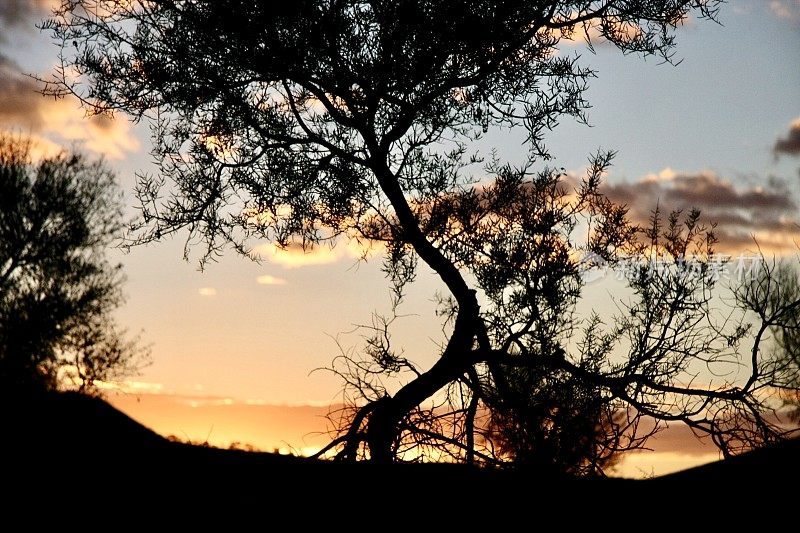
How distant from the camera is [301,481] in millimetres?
2672

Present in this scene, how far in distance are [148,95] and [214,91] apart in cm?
101

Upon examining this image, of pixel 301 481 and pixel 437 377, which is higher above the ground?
pixel 437 377

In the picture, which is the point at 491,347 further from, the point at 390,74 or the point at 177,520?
the point at 177,520

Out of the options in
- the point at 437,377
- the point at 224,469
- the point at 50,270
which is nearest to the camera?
the point at 224,469

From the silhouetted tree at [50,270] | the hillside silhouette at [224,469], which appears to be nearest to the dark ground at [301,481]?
the hillside silhouette at [224,469]

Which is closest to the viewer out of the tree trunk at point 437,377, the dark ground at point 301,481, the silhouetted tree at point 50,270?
the dark ground at point 301,481

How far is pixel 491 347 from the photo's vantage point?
10438mm

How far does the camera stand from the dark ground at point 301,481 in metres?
2.28

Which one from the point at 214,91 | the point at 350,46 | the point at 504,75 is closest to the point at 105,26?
the point at 214,91

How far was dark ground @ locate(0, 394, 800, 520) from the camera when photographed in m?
2.28

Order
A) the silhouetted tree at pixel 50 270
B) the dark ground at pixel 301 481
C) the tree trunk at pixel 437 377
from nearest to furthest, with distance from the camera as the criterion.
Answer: the dark ground at pixel 301 481 → the tree trunk at pixel 437 377 → the silhouetted tree at pixel 50 270

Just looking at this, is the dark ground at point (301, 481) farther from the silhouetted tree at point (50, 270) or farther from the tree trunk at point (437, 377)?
the silhouetted tree at point (50, 270)

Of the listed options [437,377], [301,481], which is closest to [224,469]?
[301,481]

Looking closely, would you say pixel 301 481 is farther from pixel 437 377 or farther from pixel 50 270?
pixel 50 270
